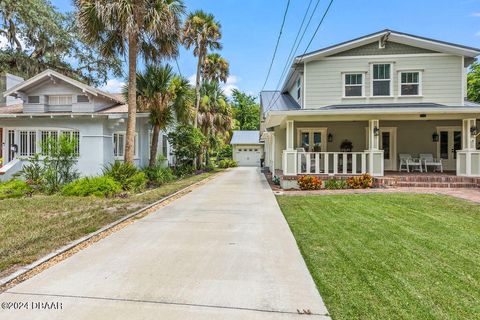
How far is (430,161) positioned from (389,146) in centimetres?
198

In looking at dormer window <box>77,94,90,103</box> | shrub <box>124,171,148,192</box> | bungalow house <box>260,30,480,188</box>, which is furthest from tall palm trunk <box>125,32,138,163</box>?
bungalow house <box>260,30,480,188</box>

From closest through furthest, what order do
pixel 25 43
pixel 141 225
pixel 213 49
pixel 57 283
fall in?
pixel 57 283 < pixel 141 225 < pixel 213 49 < pixel 25 43

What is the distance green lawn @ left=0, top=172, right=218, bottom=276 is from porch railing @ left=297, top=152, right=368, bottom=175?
6.12 m

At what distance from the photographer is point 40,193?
11.2 m

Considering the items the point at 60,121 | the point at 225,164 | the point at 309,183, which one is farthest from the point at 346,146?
the point at 225,164

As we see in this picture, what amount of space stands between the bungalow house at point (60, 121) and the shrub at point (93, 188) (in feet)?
11.8

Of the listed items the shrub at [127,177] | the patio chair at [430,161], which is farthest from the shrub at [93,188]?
the patio chair at [430,161]

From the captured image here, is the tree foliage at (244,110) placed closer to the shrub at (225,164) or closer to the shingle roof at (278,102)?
the shrub at (225,164)

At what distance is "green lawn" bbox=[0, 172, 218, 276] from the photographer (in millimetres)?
4805

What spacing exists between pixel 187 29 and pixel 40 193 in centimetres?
1506

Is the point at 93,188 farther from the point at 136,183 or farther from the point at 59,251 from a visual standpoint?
the point at 59,251

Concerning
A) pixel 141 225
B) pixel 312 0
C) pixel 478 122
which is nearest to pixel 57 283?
pixel 141 225

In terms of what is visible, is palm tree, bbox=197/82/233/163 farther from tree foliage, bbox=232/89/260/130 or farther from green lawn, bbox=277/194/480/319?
tree foliage, bbox=232/89/260/130

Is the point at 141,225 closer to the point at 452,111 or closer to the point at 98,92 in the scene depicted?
the point at 98,92
